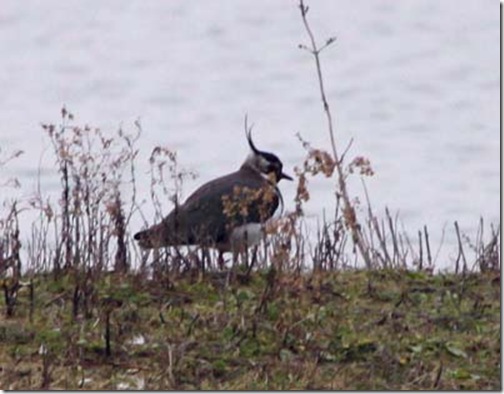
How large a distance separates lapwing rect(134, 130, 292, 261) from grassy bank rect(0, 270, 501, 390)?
0.53 meters

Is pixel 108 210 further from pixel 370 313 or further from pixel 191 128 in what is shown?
pixel 191 128

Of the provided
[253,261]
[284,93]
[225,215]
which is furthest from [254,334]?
[284,93]

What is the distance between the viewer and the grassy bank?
714 centimetres

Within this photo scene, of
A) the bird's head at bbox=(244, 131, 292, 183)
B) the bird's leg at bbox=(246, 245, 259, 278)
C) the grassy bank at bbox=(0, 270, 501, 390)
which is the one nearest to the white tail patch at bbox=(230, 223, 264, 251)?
the bird's leg at bbox=(246, 245, 259, 278)

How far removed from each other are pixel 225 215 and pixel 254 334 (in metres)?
2.69

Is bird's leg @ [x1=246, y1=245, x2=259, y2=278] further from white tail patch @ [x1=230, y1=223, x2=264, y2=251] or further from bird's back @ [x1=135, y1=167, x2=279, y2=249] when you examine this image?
white tail patch @ [x1=230, y1=223, x2=264, y2=251]

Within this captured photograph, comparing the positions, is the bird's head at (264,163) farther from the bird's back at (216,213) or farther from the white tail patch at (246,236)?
the white tail patch at (246,236)

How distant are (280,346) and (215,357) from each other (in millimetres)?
282

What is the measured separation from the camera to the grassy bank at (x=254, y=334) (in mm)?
7145

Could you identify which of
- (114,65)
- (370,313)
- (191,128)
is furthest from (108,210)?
(114,65)

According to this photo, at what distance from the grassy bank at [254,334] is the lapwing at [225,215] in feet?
1.75

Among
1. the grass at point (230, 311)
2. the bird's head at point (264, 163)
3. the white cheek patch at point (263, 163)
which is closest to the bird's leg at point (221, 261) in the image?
the grass at point (230, 311)

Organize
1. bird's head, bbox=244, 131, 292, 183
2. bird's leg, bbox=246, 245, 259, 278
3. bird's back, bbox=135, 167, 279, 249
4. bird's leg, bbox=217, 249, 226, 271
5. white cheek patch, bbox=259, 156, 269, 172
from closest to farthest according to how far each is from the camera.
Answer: bird's leg, bbox=246, 245, 259, 278, bird's leg, bbox=217, 249, 226, 271, bird's back, bbox=135, 167, 279, 249, bird's head, bbox=244, 131, 292, 183, white cheek patch, bbox=259, 156, 269, 172

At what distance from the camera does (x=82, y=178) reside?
8.84 metres
